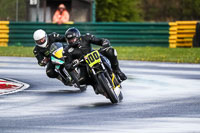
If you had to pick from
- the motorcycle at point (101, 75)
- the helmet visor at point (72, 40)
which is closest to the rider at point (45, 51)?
the helmet visor at point (72, 40)

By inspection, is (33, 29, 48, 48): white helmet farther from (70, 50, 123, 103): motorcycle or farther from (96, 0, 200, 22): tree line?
(96, 0, 200, 22): tree line

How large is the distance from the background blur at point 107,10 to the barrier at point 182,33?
24.3 feet

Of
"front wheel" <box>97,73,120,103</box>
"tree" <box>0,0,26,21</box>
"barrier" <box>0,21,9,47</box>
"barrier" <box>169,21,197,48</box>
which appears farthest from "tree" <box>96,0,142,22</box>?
"front wheel" <box>97,73,120,103</box>

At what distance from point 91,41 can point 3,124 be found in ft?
12.1

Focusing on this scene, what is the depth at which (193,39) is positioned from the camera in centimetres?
2727

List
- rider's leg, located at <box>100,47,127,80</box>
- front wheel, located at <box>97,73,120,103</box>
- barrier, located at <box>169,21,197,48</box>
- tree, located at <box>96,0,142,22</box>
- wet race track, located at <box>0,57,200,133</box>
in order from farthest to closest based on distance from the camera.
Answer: tree, located at <box>96,0,142,22</box>
barrier, located at <box>169,21,197,48</box>
rider's leg, located at <box>100,47,127,80</box>
front wheel, located at <box>97,73,120,103</box>
wet race track, located at <box>0,57,200,133</box>

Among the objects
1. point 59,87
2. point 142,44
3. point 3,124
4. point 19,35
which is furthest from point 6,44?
point 3,124

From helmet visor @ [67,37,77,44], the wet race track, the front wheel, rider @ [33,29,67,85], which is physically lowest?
the wet race track

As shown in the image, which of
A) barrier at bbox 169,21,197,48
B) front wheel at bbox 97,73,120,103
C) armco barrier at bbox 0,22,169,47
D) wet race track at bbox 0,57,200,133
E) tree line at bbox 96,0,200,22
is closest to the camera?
wet race track at bbox 0,57,200,133

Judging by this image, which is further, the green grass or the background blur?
the background blur

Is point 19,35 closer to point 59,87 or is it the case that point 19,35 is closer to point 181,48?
point 181,48

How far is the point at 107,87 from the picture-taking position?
37.9 ft

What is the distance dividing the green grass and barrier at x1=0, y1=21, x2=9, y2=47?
732 mm

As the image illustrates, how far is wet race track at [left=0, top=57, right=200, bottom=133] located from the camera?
30.2ft
